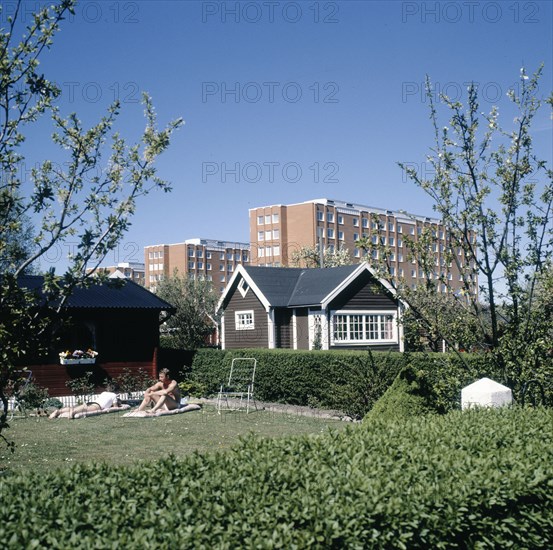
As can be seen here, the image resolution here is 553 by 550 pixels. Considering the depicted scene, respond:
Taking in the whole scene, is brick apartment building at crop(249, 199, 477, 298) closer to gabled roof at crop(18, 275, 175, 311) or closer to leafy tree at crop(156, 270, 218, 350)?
leafy tree at crop(156, 270, 218, 350)

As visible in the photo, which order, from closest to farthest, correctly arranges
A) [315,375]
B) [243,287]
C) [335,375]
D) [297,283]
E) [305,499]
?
[305,499]
[335,375]
[315,375]
[243,287]
[297,283]

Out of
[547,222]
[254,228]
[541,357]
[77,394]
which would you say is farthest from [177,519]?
[254,228]

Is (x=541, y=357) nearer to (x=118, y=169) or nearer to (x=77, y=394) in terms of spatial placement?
(x=118, y=169)

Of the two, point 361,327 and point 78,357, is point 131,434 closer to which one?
point 78,357

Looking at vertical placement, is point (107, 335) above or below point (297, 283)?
below

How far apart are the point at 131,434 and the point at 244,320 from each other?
18677mm

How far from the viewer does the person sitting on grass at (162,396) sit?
18.5 meters

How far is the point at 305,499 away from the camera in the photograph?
13.8ft

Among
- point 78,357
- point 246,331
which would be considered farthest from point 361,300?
point 78,357

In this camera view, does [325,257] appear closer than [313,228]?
Yes

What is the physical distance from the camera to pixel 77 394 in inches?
910

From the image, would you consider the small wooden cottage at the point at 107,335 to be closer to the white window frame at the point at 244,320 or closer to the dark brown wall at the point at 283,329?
the dark brown wall at the point at 283,329

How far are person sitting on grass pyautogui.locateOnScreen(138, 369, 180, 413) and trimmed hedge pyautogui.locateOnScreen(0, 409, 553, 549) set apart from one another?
13.1m

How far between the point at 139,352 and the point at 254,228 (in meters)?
86.0
